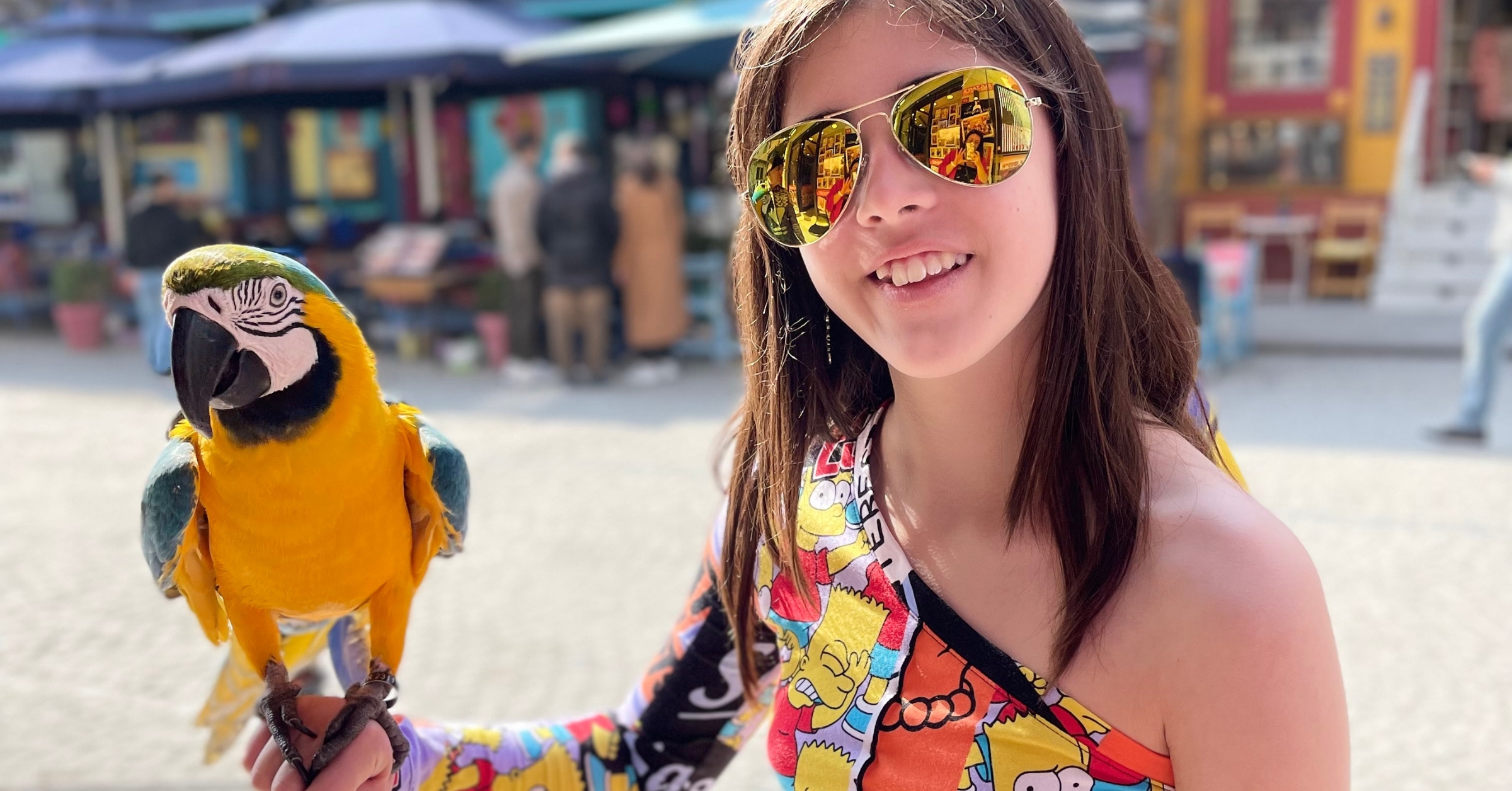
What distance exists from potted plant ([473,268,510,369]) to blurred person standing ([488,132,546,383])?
13 centimetres

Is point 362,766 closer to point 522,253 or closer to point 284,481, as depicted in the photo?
point 284,481

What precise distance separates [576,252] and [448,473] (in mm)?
7677

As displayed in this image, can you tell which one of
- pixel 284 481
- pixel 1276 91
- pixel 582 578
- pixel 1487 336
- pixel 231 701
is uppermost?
pixel 1276 91

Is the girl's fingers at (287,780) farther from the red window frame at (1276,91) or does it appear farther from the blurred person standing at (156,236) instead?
the red window frame at (1276,91)

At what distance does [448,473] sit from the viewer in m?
1.42

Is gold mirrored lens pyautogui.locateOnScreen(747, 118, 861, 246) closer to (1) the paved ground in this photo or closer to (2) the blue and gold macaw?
(2) the blue and gold macaw

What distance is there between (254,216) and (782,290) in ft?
43.8

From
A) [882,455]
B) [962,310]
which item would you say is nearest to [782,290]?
[882,455]

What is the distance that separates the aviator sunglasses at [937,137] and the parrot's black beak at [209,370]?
0.62 metres

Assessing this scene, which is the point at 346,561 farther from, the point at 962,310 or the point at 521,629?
→ the point at 521,629

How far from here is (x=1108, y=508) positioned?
1182 mm

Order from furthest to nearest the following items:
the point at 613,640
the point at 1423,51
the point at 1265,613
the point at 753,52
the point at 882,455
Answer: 1. the point at 1423,51
2. the point at 613,640
3. the point at 882,455
4. the point at 753,52
5. the point at 1265,613

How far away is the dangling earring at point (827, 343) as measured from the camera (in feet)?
5.01

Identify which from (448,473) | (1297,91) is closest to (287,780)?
(448,473)
